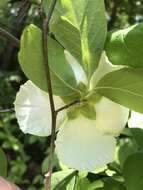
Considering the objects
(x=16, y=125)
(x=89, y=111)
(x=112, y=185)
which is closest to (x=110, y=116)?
(x=89, y=111)

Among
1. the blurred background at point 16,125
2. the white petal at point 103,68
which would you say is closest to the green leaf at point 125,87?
the white petal at point 103,68

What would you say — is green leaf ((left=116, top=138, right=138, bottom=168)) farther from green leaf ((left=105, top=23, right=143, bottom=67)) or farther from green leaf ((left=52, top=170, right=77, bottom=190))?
green leaf ((left=105, top=23, right=143, bottom=67))

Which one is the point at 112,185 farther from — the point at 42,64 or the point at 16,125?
the point at 16,125

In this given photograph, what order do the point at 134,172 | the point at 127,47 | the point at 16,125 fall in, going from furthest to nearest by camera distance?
1. the point at 16,125
2. the point at 134,172
3. the point at 127,47

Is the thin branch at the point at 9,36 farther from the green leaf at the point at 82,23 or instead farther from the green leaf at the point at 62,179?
the green leaf at the point at 62,179

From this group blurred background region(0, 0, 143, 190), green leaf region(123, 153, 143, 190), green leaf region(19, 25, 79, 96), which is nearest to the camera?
green leaf region(19, 25, 79, 96)

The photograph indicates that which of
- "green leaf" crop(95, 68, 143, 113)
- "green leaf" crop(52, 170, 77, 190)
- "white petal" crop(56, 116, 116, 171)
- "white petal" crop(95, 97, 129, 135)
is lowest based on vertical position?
"green leaf" crop(52, 170, 77, 190)

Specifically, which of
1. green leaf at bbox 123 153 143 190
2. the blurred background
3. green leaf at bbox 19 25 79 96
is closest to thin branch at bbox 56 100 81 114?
green leaf at bbox 19 25 79 96
